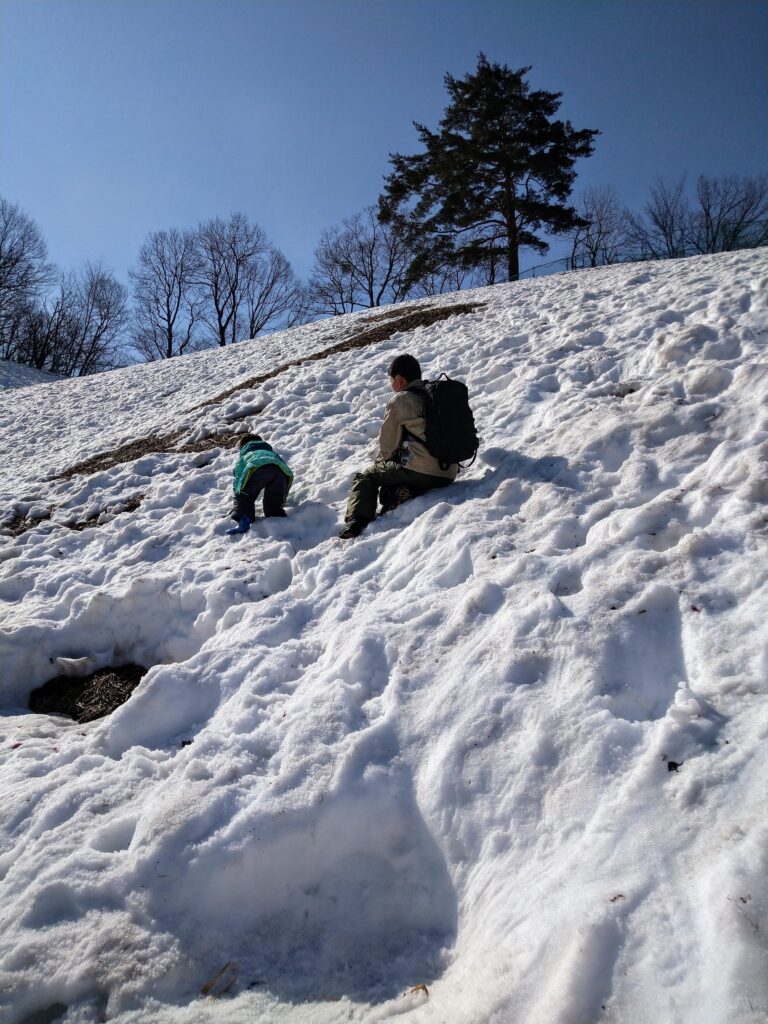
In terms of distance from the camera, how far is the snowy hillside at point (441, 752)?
174 centimetres

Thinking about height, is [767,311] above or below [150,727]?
above

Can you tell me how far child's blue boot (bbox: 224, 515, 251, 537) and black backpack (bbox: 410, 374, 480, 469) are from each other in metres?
2.15

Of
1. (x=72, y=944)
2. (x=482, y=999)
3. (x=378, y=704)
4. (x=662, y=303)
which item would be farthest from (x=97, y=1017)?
(x=662, y=303)

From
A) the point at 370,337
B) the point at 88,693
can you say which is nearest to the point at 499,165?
the point at 370,337

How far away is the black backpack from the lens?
4.86 metres

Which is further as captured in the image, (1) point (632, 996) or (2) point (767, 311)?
(2) point (767, 311)

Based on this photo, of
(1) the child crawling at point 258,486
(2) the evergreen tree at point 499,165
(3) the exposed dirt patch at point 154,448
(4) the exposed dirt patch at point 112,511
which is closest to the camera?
(1) the child crawling at point 258,486

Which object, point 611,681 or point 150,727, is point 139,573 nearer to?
point 150,727

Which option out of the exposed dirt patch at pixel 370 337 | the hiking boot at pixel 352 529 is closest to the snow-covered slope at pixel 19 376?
the exposed dirt patch at pixel 370 337

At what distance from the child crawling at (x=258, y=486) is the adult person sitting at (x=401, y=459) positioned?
109 cm

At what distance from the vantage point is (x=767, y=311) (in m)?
5.67

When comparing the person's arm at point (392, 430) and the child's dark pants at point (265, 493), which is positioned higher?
the person's arm at point (392, 430)

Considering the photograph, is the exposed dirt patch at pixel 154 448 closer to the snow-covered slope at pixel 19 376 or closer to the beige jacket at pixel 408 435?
the beige jacket at pixel 408 435

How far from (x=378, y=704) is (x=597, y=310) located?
7.69 metres
